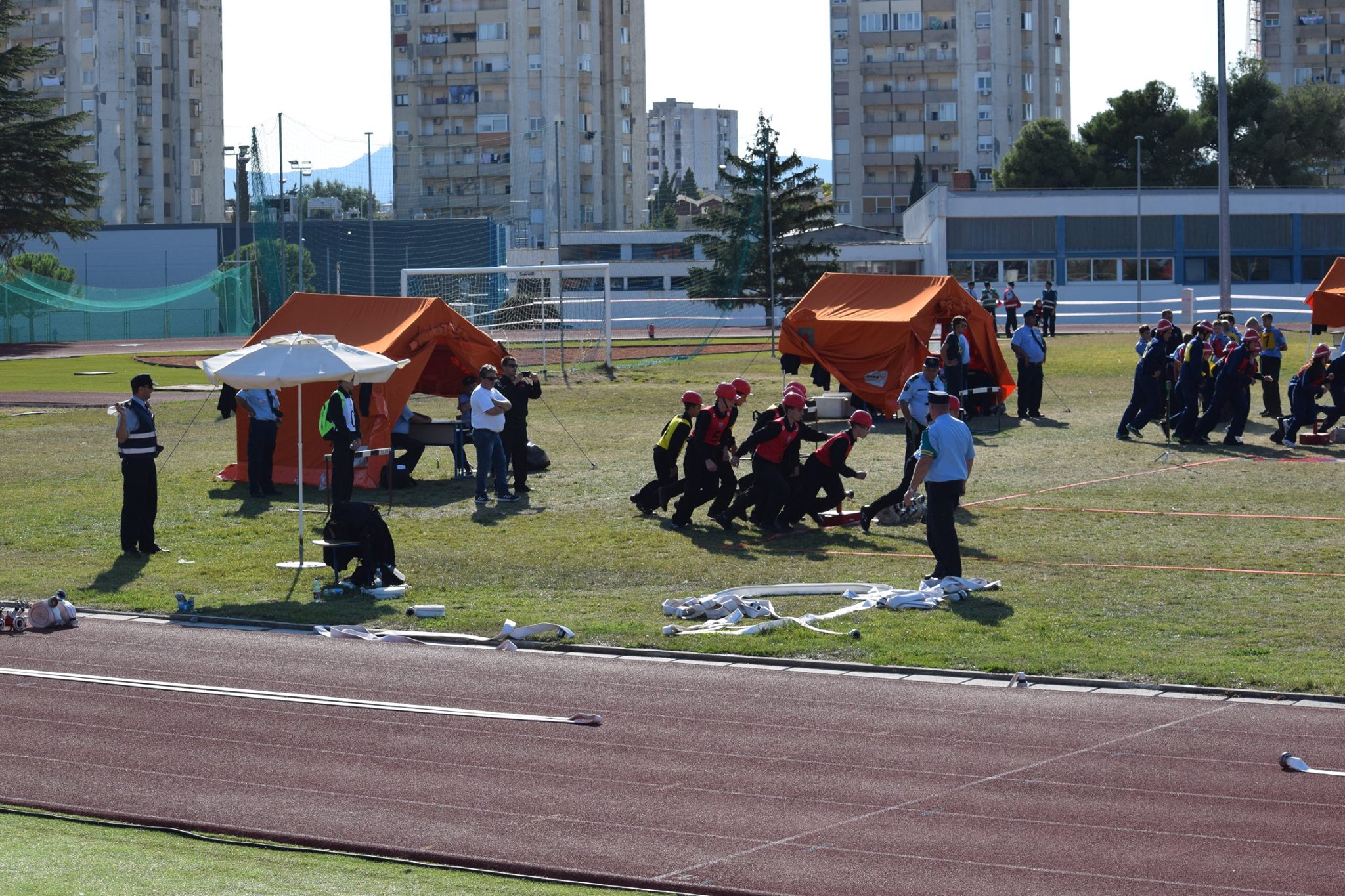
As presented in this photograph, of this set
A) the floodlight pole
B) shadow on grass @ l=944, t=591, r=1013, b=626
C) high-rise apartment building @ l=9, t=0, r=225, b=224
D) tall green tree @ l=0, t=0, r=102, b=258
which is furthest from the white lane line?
high-rise apartment building @ l=9, t=0, r=225, b=224

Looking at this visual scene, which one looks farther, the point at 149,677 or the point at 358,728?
the point at 149,677

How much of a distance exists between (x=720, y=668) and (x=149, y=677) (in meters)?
4.08

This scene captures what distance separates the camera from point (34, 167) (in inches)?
2116

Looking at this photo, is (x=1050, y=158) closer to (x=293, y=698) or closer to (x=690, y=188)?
(x=293, y=698)

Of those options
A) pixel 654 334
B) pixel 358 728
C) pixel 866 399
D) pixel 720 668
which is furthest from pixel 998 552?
pixel 654 334

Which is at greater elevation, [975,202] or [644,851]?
[975,202]

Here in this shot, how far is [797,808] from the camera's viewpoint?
8383 mm

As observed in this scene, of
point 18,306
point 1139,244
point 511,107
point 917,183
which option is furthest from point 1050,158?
point 18,306

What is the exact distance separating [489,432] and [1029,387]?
1203 centimetres

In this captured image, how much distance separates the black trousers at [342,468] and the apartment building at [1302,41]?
116 meters

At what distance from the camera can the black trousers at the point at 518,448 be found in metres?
20.9

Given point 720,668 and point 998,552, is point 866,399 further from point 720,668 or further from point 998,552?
point 720,668

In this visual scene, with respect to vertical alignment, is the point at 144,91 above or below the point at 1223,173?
above

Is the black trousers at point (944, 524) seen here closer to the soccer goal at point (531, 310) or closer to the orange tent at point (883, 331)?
the orange tent at point (883, 331)
